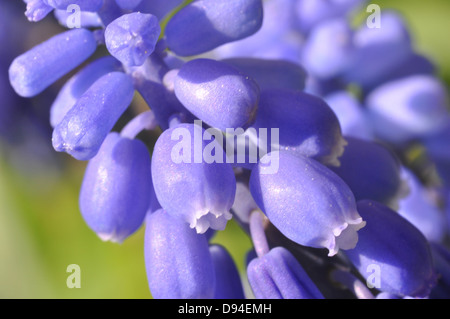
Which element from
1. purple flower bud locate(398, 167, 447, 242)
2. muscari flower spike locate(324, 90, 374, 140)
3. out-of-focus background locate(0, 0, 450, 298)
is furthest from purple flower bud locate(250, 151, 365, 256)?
out-of-focus background locate(0, 0, 450, 298)

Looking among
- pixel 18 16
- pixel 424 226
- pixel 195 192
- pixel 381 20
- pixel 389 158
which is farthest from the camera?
pixel 18 16

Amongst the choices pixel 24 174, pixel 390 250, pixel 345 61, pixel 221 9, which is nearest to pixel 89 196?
pixel 221 9

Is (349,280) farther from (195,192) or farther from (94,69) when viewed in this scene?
(94,69)

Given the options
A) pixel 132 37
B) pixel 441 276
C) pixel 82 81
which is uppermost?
pixel 132 37

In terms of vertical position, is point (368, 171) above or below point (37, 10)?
below

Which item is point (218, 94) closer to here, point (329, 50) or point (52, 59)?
point (52, 59)

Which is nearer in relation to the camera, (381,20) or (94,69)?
(94,69)

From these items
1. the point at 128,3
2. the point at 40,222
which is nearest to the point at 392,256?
the point at 128,3

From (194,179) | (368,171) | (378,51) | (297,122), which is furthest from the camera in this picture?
(378,51)

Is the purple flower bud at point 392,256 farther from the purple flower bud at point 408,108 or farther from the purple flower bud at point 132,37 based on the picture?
the purple flower bud at point 408,108
